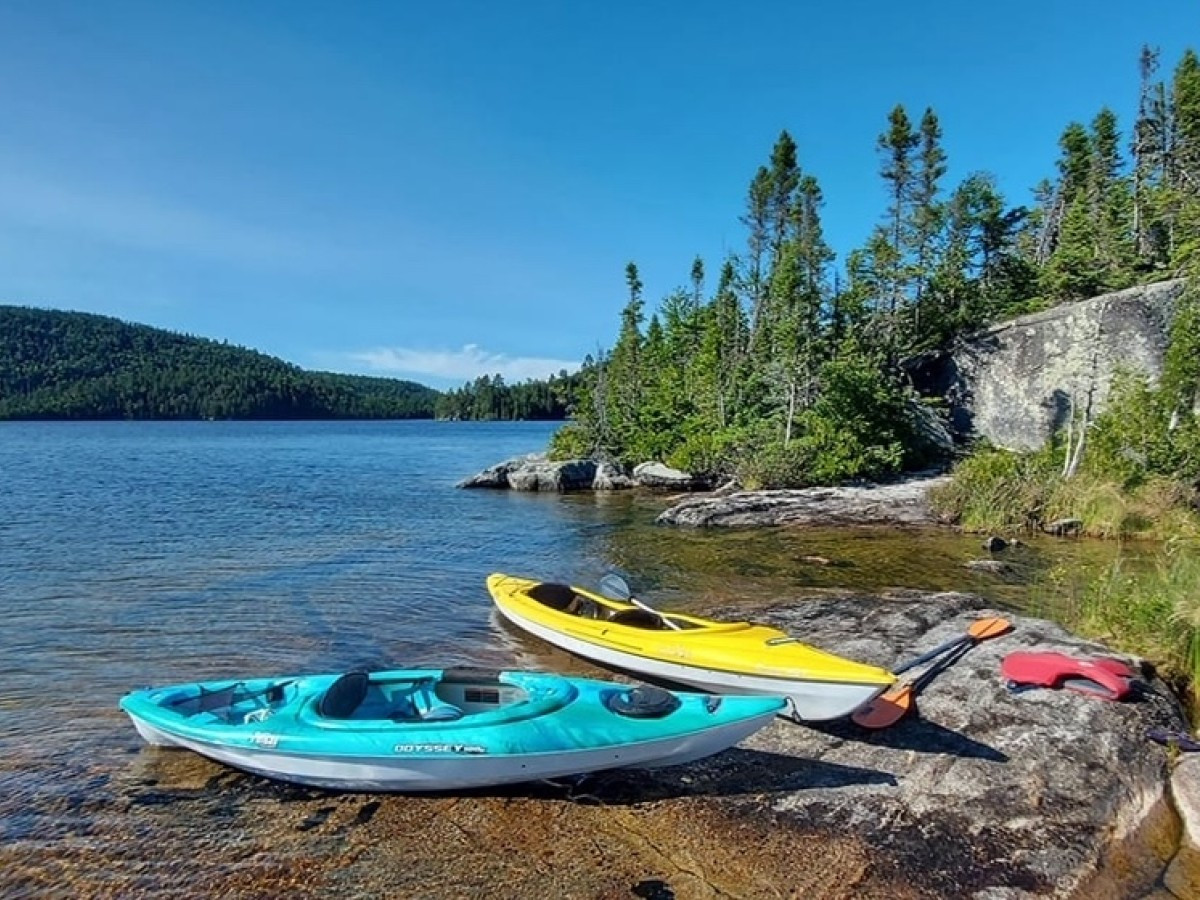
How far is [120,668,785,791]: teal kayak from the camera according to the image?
6016mm

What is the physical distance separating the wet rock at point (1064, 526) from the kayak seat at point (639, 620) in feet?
49.4

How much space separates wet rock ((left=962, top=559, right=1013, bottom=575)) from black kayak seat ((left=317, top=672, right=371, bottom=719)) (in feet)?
41.8

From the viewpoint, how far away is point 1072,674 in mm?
7551

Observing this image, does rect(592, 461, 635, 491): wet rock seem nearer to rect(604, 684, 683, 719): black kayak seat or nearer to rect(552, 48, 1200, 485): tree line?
rect(552, 48, 1200, 485): tree line

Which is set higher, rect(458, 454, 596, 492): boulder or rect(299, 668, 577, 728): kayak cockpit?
rect(458, 454, 596, 492): boulder

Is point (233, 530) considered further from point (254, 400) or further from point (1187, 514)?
point (254, 400)

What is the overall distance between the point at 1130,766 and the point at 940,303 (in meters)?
29.5

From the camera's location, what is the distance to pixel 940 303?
107 feet

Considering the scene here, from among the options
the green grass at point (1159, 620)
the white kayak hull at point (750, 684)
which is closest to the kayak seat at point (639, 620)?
the white kayak hull at point (750, 684)

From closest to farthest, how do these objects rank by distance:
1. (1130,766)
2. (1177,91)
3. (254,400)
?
(1130,766) → (1177,91) → (254,400)

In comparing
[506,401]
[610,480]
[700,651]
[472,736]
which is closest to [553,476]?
[610,480]

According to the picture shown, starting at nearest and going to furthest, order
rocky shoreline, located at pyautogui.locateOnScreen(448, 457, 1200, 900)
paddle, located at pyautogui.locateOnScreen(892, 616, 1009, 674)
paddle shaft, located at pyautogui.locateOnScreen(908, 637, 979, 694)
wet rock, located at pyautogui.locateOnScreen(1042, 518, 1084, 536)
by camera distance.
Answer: rocky shoreline, located at pyautogui.locateOnScreen(448, 457, 1200, 900), paddle shaft, located at pyautogui.locateOnScreen(908, 637, 979, 694), paddle, located at pyautogui.locateOnScreen(892, 616, 1009, 674), wet rock, located at pyautogui.locateOnScreen(1042, 518, 1084, 536)

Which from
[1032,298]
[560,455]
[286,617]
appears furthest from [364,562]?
[1032,298]

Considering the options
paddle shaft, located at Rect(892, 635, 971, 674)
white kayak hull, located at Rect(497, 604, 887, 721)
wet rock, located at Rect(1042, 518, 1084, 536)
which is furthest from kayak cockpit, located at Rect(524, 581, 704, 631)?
wet rock, located at Rect(1042, 518, 1084, 536)
